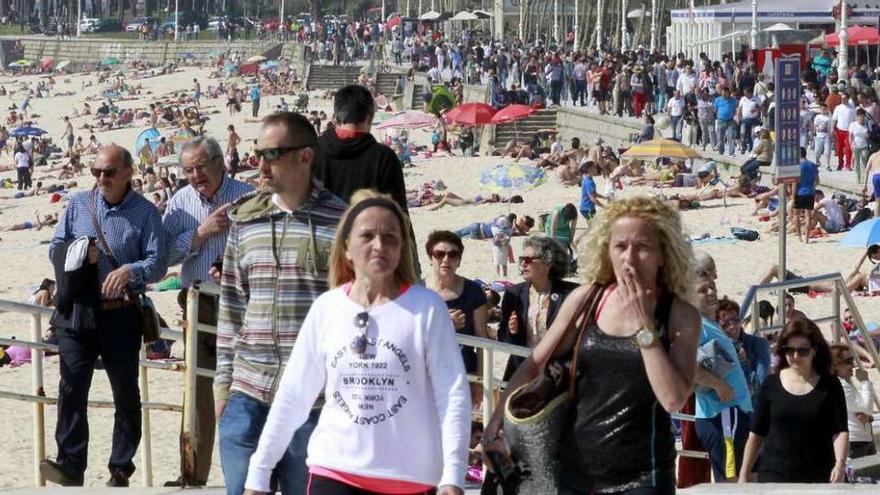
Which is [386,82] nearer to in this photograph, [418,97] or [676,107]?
[418,97]

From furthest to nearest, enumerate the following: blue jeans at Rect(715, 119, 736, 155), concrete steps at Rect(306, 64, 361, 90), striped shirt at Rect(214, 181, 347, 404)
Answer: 1. concrete steps at Rect(306, 64, 361, 90)
2. blue jeans at Rect(715, 119, 736, 155)
3. striped shirt at Rect(214, 181, 347, 404)

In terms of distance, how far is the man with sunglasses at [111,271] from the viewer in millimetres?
6352

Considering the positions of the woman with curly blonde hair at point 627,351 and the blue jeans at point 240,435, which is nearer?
the woman with curly blonde hair at point 627,351

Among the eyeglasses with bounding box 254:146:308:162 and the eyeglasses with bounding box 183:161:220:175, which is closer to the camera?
the eyeglasses with bounding box 254:146:308:162

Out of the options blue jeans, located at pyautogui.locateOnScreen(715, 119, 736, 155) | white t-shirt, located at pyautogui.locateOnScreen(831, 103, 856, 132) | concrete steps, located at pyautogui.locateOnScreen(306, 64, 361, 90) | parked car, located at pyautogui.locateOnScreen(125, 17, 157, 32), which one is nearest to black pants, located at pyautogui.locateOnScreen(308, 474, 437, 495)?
white t-shirt, located at pyautogui.locateOnScreen(831, 103, 856, 132)

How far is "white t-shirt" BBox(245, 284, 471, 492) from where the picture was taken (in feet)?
13.0

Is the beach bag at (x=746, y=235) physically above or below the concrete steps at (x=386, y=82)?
below

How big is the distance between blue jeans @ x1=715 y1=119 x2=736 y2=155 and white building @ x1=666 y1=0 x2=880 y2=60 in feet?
32.7

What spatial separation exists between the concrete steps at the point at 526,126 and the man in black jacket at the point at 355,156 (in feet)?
107

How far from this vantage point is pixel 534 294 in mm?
7516

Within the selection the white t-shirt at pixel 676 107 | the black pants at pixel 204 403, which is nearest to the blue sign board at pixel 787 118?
the black pants at pixel 204 403

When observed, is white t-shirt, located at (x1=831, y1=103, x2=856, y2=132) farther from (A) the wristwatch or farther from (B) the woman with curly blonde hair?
(A) the wristwatch

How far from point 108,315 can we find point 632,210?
294 cm

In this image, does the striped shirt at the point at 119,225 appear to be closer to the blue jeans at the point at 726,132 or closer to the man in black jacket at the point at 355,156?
the man in black jacket at the point at 355,156
